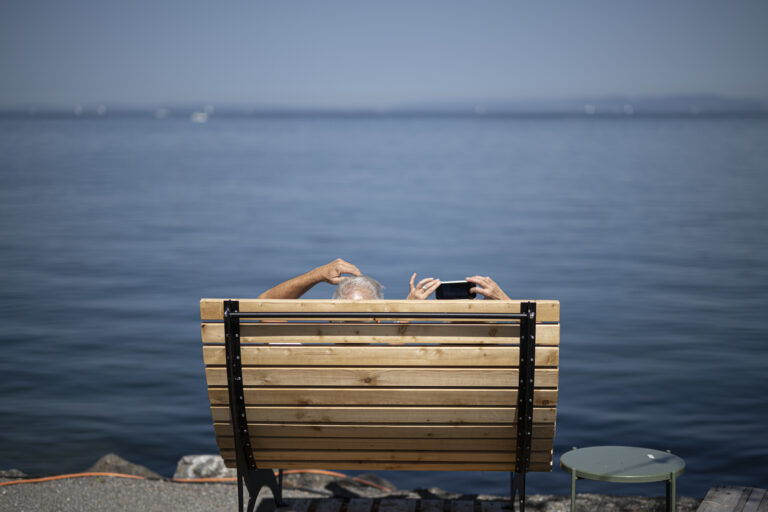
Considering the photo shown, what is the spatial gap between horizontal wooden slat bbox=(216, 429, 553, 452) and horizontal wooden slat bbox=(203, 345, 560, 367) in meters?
0.40

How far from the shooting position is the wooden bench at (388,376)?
354cm

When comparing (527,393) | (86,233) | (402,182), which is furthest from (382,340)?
(402,182)

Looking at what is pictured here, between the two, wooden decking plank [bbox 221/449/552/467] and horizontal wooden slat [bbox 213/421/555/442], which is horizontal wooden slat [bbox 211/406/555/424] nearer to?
horizontal wooden slat [bbox 213/421/555/442]

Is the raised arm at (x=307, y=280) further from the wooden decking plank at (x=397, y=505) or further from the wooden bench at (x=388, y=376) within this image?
the wooden decking plank at (x=397, y=505)

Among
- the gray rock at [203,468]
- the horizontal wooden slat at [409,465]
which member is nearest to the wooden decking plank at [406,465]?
the horizontal wooden slat at [409,465]

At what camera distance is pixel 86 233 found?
74.7ft

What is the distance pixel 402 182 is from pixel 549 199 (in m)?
9.77

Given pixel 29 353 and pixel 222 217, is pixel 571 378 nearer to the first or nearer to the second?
pixel 29 353

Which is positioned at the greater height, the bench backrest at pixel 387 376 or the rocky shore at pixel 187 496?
the bench backrest at pixel 387 376

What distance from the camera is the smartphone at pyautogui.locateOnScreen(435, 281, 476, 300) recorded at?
3.89 metres

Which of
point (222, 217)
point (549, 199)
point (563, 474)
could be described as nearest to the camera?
point (563, 474)

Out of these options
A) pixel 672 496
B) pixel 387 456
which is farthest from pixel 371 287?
pixel 672 496

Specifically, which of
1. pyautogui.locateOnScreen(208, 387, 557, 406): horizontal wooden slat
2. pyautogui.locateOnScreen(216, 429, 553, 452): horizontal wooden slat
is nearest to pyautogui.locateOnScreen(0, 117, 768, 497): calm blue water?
pyautogui.locateOnScreen(216, 429, 553, 452): horizontal wooden slat

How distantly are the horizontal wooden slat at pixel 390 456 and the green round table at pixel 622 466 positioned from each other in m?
0.16
